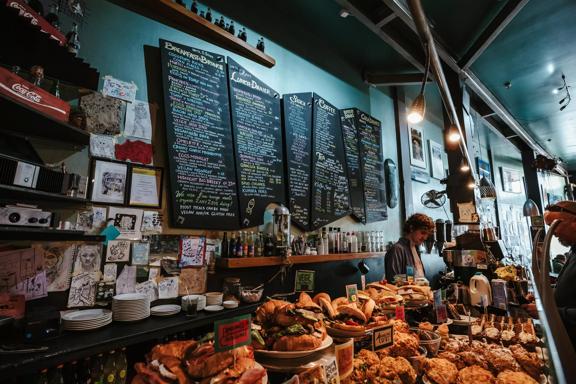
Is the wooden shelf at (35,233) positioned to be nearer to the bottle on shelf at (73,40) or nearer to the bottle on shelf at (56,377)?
the bottle on shelf at (56,377)

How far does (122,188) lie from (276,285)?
1720 millimetres

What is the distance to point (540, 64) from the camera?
14.7 feet

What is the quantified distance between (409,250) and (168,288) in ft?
9.05

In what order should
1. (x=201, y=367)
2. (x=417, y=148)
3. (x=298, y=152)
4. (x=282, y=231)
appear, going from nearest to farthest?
(x=201, y=367)
(x=282, y=231)
(x=298, y=152)
(x=417, y=148)

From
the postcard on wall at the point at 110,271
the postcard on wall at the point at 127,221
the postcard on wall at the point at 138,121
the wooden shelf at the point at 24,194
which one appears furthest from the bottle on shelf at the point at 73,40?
the postcard on wall at the point at 110,271

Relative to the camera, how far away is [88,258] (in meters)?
1.90

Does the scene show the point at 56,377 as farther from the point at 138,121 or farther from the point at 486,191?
the point at 486,191

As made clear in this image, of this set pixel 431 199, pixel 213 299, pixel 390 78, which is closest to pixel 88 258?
pixel 213 299

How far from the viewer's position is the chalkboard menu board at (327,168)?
11.5 ft

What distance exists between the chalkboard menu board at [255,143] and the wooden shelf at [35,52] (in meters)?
1.29

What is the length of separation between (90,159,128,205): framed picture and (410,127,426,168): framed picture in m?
4.98

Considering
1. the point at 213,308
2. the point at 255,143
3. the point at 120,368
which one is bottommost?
the point at 120,368

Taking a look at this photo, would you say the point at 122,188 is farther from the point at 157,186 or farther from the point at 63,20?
the point at 63,20

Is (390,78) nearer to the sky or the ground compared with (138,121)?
nearer to the sky
